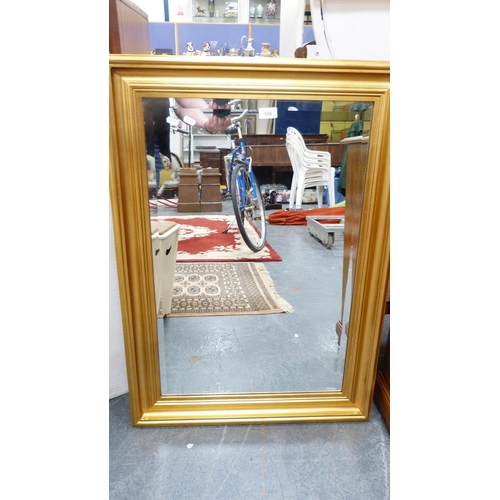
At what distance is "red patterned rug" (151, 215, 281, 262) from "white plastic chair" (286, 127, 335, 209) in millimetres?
199

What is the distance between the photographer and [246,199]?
1051mm

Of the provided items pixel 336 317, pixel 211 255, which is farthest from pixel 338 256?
pixel 211 255

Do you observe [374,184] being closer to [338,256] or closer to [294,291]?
[338,256]

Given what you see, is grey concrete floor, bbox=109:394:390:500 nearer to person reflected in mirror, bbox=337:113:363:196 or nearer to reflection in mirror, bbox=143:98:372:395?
reflection in mirror, bbox=143:98:372:395

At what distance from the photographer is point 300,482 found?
0.77 metres

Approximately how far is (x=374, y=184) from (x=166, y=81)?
52 centimetres

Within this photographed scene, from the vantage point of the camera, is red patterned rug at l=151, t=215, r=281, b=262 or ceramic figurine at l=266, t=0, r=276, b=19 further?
ceramic figurine at l=266, t=0, r=276, b=19

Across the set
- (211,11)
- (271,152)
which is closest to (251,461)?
(271,152)

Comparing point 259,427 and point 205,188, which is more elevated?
point 205,188

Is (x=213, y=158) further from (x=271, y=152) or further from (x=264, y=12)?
(x=264, y=12)

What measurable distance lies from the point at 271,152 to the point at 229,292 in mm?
447

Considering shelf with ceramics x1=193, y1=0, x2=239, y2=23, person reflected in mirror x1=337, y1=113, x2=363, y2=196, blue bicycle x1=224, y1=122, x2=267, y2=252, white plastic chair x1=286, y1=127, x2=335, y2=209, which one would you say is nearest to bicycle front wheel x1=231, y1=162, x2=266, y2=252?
blue bicycle x1=224, y1=122, x2=267, y2=252

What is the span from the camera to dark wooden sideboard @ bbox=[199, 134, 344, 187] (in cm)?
92
